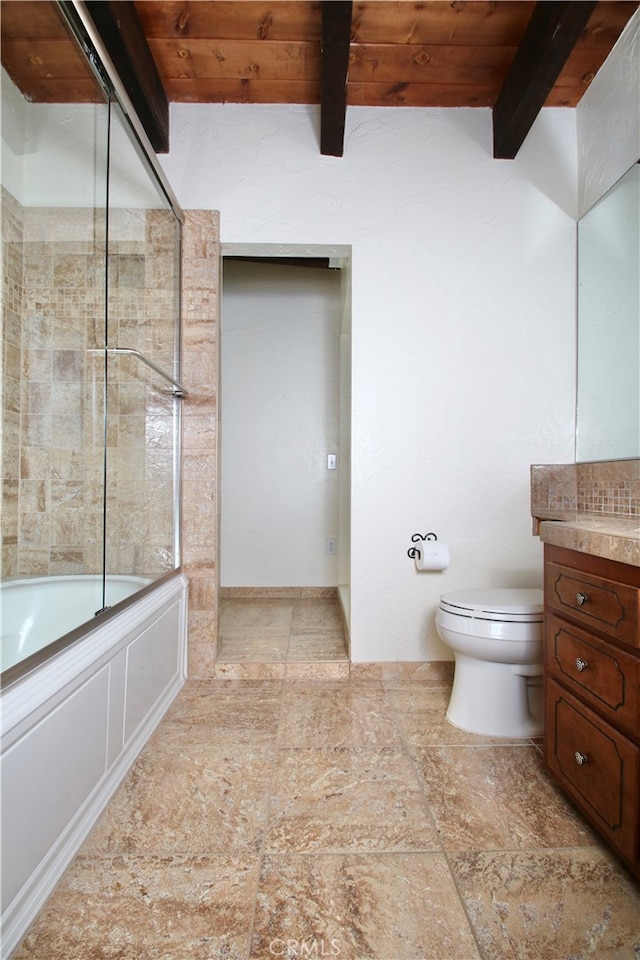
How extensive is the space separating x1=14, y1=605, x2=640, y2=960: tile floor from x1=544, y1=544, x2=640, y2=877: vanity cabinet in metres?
0.13

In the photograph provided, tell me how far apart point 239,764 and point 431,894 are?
0.69 meters

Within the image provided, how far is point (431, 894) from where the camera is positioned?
3.42 ft

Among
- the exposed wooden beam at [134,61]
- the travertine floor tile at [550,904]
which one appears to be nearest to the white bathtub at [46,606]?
the travertine floor tile at [550,904]

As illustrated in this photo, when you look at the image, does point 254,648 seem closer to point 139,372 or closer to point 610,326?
point 139,372

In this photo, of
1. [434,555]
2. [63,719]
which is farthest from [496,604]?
[63,719]

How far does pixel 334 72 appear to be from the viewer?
185 cm

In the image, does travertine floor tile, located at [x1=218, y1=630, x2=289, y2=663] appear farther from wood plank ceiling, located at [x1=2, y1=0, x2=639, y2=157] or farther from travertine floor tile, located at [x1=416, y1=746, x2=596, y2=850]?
wood plank ceiling, located at [x1=2, y1=0, x2=639, y2=157]

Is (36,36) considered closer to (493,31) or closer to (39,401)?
(39,401)

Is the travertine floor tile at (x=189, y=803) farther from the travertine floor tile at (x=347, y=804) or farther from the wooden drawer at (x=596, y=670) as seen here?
the wooden drawer at (x=596, y=670)

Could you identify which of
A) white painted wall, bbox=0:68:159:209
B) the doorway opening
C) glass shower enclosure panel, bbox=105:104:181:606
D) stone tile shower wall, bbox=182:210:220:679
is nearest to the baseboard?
the doorway opening

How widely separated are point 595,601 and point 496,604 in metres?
0.53

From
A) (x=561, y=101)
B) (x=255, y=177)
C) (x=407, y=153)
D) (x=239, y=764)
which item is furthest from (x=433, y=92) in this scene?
(x=239, y=764)

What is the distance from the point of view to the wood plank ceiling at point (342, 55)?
1695 mm

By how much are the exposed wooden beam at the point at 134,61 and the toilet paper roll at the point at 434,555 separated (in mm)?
2151
